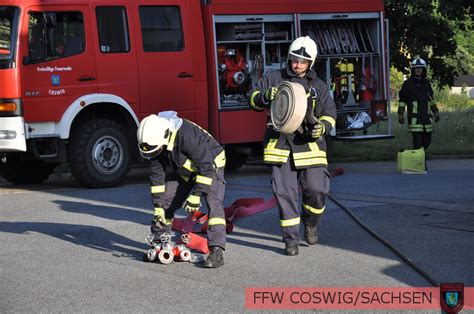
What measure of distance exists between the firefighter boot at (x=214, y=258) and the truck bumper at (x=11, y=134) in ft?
18.9

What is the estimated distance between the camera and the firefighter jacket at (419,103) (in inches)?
570

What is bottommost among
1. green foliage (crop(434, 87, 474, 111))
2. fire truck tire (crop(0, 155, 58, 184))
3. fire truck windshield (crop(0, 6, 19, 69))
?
green foliage (crop(434, 87, 474, 111))

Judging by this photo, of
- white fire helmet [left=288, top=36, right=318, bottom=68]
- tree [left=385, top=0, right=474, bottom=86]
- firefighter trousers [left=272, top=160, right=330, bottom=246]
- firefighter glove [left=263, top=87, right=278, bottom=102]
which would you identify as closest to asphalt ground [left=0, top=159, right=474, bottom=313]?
firefighter trousers [left=272, top=160, right=330, bottom=246]

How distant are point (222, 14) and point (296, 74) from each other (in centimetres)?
634

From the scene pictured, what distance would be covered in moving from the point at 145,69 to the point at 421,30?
11.0m

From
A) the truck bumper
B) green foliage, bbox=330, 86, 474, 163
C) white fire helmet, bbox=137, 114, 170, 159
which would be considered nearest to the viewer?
white fire helmet, bbox=137, 114, 170, 159

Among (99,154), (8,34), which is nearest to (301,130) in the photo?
(99,154)

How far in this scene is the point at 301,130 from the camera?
7.69 m

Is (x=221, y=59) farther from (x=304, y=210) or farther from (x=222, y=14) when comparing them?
(x=304, y=210)

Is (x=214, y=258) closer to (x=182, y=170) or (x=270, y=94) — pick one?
(x=182, y=170)

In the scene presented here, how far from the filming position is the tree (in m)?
22.0

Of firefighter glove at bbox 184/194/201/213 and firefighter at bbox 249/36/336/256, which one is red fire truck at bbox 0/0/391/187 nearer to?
firefighter at bbox 249/36/336/256

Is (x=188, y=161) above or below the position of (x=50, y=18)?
below

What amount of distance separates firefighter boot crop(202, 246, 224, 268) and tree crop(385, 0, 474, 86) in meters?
15.1
